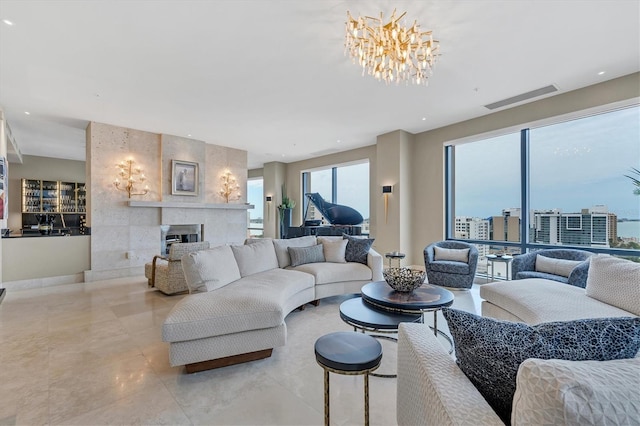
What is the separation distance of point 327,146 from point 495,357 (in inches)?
289

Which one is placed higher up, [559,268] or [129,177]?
[129,177]

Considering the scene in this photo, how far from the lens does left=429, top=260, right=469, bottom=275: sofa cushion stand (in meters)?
4.73

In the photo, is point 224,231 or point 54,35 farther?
point 224,231

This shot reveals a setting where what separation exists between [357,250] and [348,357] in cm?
311

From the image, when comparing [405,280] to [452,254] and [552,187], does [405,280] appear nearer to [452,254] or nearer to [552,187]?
[452,254]

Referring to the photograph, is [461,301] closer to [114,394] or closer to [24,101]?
[114,394]

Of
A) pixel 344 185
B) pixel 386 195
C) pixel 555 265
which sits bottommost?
pixel 555 265

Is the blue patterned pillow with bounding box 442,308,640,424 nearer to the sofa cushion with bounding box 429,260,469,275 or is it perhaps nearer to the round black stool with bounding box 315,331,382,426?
the round black stool with bounding box 315,331,382,426

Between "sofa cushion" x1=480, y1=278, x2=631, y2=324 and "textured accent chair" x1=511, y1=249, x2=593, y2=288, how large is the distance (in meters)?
0.81

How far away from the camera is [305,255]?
428cm

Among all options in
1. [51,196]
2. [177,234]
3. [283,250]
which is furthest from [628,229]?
[51,196]

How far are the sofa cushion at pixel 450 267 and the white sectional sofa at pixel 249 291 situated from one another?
121 centimetres

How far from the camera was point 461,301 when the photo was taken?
422cm

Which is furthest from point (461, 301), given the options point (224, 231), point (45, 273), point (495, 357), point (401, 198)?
point (45, 273)
